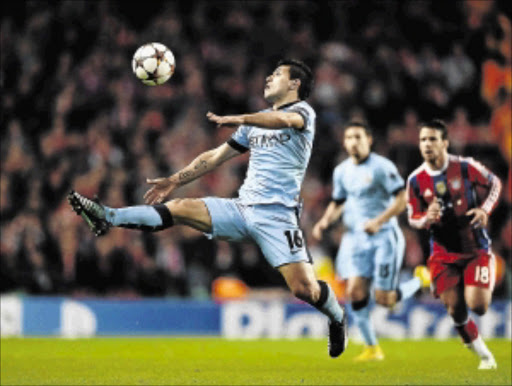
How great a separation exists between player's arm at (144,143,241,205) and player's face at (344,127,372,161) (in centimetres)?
319

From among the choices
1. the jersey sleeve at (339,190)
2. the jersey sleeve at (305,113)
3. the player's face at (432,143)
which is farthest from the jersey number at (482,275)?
the jersey sleeve at (305,113)

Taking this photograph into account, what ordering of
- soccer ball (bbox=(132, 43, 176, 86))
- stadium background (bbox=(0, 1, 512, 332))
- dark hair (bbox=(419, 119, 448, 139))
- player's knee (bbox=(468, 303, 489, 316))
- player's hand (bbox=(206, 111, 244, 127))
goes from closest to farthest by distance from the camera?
1. player's hand (bbox=(206, 111, 244, 127))
2. soccer ball (bbox=(132, 43, 176, 86))
3. player's knee (bbox=(468, 303, 489, 316))
4. dark hair (bbox=(419, 119, 448, 139))
5. stadium background (bbox=(0, 1, 512, 332))

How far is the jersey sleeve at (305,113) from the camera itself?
7.23 m

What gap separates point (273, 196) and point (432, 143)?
7.62 ft

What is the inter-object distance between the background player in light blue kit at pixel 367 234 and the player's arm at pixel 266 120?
342cm

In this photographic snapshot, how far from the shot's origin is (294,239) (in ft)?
24.0

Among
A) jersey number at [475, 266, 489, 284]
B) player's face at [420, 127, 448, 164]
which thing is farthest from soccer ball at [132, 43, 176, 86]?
jersey number at [475, 266, 489, 284]

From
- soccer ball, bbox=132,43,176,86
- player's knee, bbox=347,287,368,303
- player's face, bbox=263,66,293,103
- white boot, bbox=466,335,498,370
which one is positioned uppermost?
soccer ball, bbox=132,43,176,86

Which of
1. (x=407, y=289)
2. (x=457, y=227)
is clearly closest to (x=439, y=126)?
(x=457, y=227)

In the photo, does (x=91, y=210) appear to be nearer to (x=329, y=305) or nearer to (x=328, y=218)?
(x=329, y=305)

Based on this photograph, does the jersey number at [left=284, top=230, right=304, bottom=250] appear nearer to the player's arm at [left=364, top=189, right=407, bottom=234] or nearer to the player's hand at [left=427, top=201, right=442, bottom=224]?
the player's hand at [left=427, top=201, right=442, bottom=224]

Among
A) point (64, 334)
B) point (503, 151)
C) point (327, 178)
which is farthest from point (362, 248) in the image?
point (503, 151)

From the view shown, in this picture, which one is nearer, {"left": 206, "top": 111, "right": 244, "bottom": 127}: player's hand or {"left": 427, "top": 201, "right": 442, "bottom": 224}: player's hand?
{"left": 206, "top": 111, "right": 244, "bottom": 127}: player's hand

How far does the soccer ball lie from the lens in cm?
776
